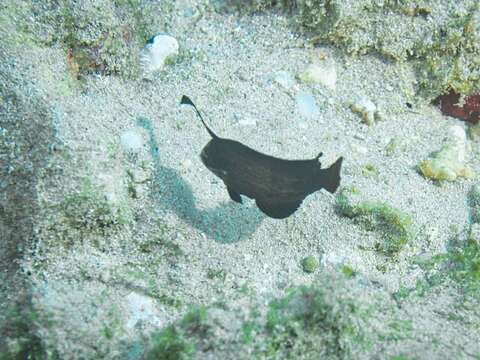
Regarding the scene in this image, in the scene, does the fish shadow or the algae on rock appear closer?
the fish shadow

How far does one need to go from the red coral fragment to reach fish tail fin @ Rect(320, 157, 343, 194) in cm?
245

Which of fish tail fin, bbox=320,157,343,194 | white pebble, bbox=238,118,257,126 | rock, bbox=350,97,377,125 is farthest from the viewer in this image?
rock, bbox=350,97,377,125

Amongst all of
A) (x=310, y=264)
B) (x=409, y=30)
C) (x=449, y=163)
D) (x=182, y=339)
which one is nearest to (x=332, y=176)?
(x=310, y=264)

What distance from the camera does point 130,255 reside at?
3.11 m

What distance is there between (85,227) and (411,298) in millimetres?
2125

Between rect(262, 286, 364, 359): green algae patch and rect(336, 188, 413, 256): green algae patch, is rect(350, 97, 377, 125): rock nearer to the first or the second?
rect(336, 188, 413, 256): green algae patch

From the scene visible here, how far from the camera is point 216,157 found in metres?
3.05

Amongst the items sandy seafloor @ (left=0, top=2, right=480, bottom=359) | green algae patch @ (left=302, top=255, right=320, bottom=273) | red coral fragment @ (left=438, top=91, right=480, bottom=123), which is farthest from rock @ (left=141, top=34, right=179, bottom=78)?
red coral fragment @ (left=438, top=91, right=480, bottom=123)

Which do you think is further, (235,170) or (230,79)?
(230,79)

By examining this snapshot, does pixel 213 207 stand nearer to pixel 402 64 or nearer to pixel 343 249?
pixel 343 249

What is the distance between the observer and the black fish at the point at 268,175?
9.43 feet

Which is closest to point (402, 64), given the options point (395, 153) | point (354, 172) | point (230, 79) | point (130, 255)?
point (395, 153)

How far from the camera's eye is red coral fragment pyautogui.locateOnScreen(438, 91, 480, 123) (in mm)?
4605

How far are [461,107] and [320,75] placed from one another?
63.4 inches
